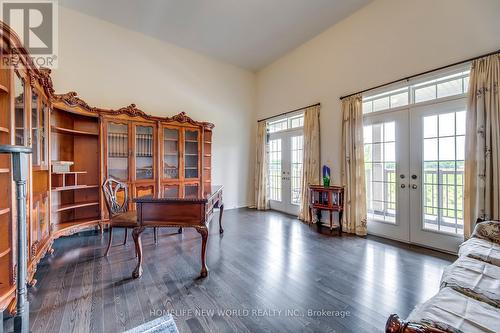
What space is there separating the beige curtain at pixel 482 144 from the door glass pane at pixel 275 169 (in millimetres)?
3450

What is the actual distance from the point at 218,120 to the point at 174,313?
439 cm

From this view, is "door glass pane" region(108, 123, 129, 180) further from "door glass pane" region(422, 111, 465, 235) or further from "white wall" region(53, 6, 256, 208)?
"door glass pane" region(422, 111, 465, 235)

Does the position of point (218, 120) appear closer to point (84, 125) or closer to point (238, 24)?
point (238, 24)

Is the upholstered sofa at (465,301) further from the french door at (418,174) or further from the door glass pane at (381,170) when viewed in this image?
the door glass pane at (381,170)

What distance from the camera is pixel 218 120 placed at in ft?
17.7

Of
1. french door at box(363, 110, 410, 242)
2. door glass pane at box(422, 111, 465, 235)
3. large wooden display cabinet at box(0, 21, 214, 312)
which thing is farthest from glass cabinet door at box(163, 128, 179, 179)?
door glass pane at box(422, 111, 465, 235)

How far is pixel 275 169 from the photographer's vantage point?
5602 mm

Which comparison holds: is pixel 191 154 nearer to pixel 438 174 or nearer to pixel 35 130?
pixel 35 130

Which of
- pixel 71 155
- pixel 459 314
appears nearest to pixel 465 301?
pixel 459 314

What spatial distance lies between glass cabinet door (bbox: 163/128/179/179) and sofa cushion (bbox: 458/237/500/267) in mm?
4200

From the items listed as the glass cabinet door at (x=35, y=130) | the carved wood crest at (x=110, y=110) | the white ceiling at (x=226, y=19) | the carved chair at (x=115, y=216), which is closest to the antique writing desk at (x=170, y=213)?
the carved chair at (x=115, y=216)

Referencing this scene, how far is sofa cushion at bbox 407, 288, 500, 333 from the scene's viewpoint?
0.93m
